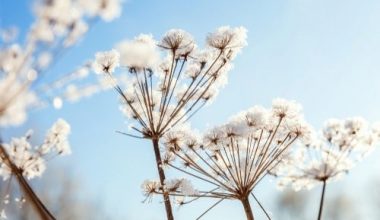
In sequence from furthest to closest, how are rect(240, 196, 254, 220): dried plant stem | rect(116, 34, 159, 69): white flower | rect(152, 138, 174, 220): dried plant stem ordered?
rect(116, 34, 159, 69): white flower < rect(152, 138, 174, 220): dried plant stem < rect(240, 196, 254, 220): dried plant stem

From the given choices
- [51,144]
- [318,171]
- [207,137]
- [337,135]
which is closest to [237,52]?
[207,137]

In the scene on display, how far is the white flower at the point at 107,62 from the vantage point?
8.84m

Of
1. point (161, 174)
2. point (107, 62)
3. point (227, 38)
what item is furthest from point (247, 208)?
point (107, 62)

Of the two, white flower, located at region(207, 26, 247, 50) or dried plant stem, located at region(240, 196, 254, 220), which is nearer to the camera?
dried plant stem, located at region(240, 196, 254, 220)

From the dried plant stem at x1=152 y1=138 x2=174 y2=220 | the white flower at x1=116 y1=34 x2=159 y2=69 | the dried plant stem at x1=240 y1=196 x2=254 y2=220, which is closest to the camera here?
the dried plant stem at x1=240 y1=196 x2=254 y2=220

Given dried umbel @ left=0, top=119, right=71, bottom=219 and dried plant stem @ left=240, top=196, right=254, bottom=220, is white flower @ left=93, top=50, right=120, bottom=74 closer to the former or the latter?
dried umbel @ left=0, top=119, right=71, bottom=219

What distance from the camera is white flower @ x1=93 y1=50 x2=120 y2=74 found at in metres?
8.84

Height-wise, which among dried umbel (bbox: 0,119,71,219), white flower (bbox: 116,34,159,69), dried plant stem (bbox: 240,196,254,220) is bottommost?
dried plant stem (bbox: 240,196,254,220)

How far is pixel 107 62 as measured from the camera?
888 cm

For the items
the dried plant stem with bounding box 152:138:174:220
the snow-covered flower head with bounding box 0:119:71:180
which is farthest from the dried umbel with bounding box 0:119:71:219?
the dried plant stem with bounding box 152:138:174:220

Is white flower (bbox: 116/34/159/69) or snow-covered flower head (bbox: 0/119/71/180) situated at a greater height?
white flower (bbox: 116/34/159/69)

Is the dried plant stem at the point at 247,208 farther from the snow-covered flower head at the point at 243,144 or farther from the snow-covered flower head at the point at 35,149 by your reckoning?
the snow-covered flower head at the point at 35,149

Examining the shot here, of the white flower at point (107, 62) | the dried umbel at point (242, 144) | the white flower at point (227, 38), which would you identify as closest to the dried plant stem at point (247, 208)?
the dried umbel at point (242, 144)

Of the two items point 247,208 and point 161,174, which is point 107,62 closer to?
point 161,174
